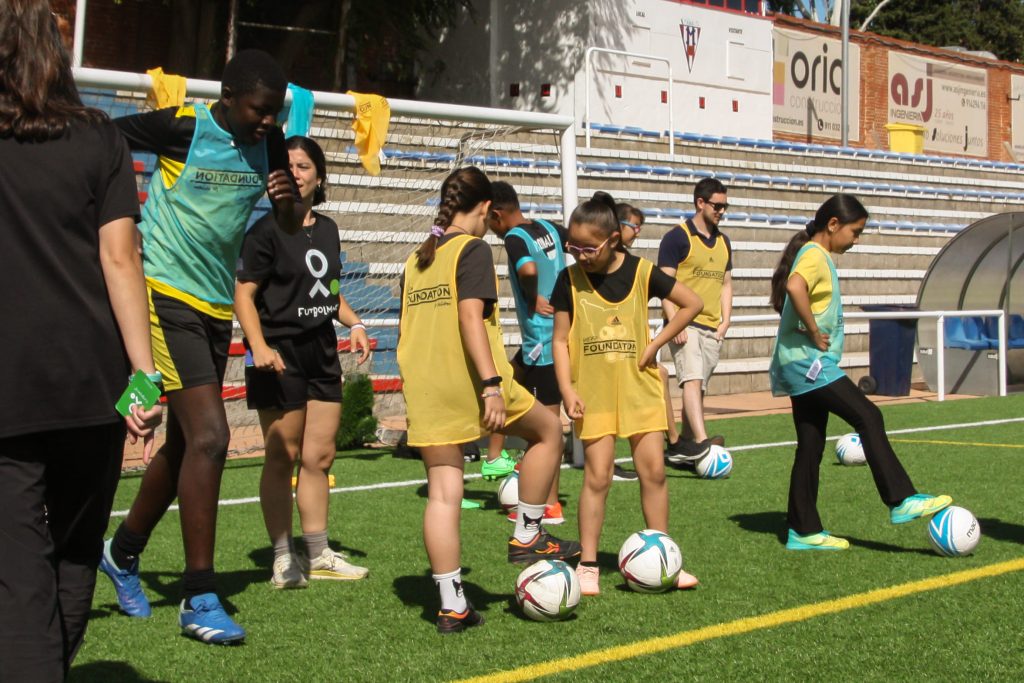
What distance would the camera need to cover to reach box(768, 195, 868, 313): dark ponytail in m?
6.61

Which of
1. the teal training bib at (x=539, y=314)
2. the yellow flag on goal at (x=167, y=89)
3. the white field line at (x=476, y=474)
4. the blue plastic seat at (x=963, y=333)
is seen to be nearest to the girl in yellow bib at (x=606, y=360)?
the teal training bib at (x=539, y=314)

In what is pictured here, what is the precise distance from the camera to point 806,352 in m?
6.55

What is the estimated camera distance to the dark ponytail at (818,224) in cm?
661

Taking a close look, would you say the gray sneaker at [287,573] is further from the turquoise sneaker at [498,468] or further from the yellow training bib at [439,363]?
the turquoise sneaker at [498,468]

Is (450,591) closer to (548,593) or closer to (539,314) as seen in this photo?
(548,593)

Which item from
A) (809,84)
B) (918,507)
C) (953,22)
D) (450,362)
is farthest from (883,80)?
(450,362)

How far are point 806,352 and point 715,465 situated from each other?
2758 millimetres

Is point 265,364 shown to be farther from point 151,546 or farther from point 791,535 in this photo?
point 791,535

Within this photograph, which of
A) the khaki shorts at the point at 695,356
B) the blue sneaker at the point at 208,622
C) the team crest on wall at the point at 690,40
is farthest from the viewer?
the team crest on wall at the point at 690,40

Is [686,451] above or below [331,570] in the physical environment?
above

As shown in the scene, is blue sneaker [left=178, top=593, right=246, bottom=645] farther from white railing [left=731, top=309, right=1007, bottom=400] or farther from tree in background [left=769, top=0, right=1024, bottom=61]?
tree in background [left=769, top=0, right=1024, bottom=61]

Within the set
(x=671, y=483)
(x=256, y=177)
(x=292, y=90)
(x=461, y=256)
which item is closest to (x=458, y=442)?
(x=461, y=256)

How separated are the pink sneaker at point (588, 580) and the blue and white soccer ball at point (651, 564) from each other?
0.40 feet

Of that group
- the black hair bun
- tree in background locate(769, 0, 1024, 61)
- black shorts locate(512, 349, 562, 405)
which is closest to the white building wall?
black shorts locate(512, 349, 562, 405)
